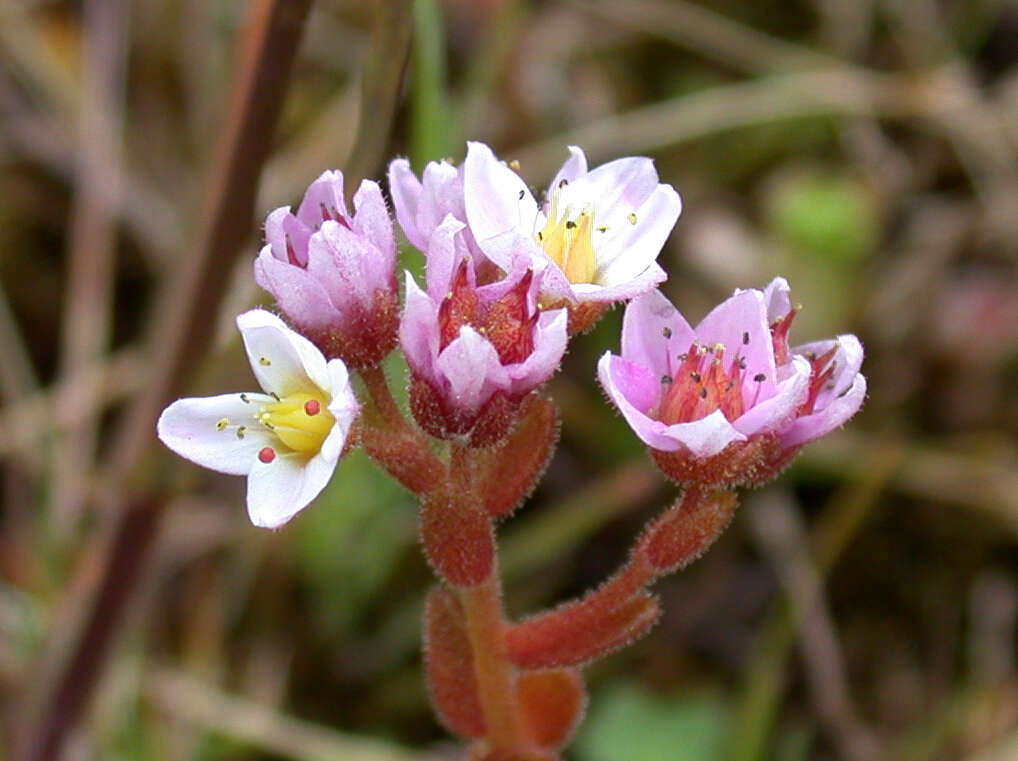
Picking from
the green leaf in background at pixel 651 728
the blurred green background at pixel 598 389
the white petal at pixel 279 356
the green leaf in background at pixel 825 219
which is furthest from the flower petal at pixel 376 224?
the green leaf in background at pixel 825 219

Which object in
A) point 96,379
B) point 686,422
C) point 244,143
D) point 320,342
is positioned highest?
point 244,143

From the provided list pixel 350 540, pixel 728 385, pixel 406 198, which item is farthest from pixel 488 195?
pixel 350 540

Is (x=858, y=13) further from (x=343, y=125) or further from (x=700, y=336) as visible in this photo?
(x=700, y=336)

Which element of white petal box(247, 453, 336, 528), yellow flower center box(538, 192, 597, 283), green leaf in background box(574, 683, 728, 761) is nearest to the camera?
white petal box(247, 453, 336, 528)

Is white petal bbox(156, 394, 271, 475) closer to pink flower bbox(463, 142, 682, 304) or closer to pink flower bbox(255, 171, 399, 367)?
pink flower bbox(255, 171, 399, 367)

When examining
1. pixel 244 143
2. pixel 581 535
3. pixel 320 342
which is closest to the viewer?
pixel 320 342

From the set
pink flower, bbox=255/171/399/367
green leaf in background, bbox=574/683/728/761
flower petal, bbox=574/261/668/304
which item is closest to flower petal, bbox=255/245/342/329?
pink flower, bbox=255/171/399/367

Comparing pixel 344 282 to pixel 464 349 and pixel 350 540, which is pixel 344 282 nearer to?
pixel 464 349

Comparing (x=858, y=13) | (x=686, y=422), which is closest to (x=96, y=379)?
(x=686, y=422)
